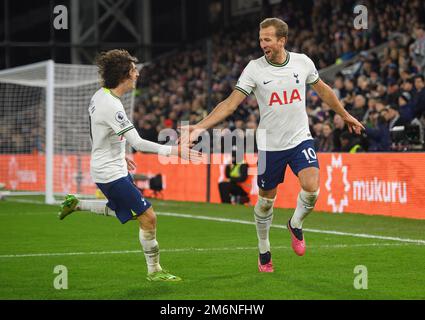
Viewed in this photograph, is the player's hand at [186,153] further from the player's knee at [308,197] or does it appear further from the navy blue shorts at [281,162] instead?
the player's knee at [308,197]

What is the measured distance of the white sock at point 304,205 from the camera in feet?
30.0

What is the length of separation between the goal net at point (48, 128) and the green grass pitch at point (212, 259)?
5983mm

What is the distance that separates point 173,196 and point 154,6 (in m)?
17.3

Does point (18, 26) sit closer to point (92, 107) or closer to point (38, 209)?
point (38, 209)

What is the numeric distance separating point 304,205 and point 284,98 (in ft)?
3.62

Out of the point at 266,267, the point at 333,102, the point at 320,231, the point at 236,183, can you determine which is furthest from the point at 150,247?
the point at 236,183

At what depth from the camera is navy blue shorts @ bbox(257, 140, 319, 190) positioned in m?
9.11

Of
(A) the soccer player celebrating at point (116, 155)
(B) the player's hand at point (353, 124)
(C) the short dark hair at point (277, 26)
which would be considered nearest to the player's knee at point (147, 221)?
(A) the soccer player celebrating at point (116, 155)

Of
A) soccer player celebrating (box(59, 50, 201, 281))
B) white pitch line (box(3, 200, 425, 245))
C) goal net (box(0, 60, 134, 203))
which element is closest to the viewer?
soccer player celebrating (box(59, 50, 201, 281))

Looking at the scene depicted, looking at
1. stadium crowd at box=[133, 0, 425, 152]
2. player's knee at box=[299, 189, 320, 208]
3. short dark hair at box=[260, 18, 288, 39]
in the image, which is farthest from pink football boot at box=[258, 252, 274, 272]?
stadium crowd at box=[133, 0, 425, 152]

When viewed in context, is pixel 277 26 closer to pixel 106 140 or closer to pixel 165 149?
pixel 165 149

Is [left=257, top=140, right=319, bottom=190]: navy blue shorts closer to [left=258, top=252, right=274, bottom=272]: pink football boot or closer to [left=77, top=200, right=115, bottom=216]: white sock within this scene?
[left=258, top=252, right=274, bottom=272]: pink football boot
